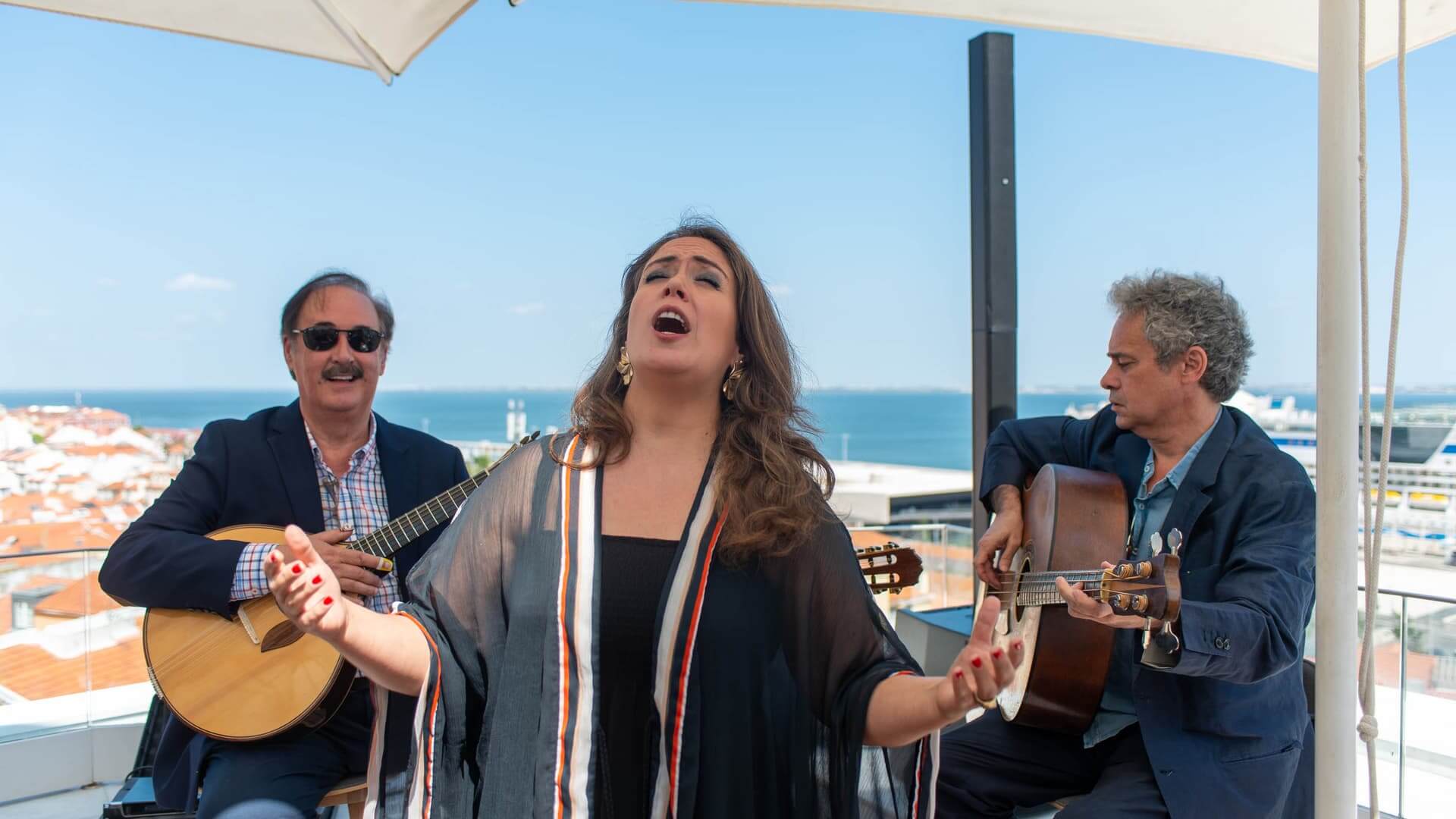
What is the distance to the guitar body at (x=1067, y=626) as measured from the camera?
2418 mm

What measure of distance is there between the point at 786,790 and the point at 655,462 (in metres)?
0.66

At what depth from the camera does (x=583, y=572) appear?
1.78 metres

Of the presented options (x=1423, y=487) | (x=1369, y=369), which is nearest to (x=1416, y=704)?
(x=1369, y=369)

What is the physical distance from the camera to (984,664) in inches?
55.3

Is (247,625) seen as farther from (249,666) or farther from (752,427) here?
(752,427)

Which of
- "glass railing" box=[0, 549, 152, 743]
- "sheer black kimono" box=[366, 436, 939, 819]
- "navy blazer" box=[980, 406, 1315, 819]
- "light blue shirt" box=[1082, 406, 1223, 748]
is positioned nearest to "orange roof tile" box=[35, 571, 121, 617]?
"glass railing" box=[0, 549, 152, 743]

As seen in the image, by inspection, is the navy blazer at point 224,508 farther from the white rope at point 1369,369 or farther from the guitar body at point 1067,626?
the white rope at point 1369,369

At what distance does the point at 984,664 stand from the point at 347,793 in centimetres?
181

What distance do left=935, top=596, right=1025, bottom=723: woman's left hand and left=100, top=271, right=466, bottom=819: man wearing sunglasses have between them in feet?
5.25

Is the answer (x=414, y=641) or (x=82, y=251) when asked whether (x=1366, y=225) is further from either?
(x=82, y=251)

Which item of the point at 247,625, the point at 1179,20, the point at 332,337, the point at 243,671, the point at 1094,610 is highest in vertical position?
the point at 1179,20

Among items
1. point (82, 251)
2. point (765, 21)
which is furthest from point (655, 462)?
point (82, 251)

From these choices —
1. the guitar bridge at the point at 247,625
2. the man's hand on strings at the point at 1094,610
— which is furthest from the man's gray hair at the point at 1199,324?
the guitar bridge at the point at 247,625

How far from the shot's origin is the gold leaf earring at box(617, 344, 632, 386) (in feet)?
6.89
